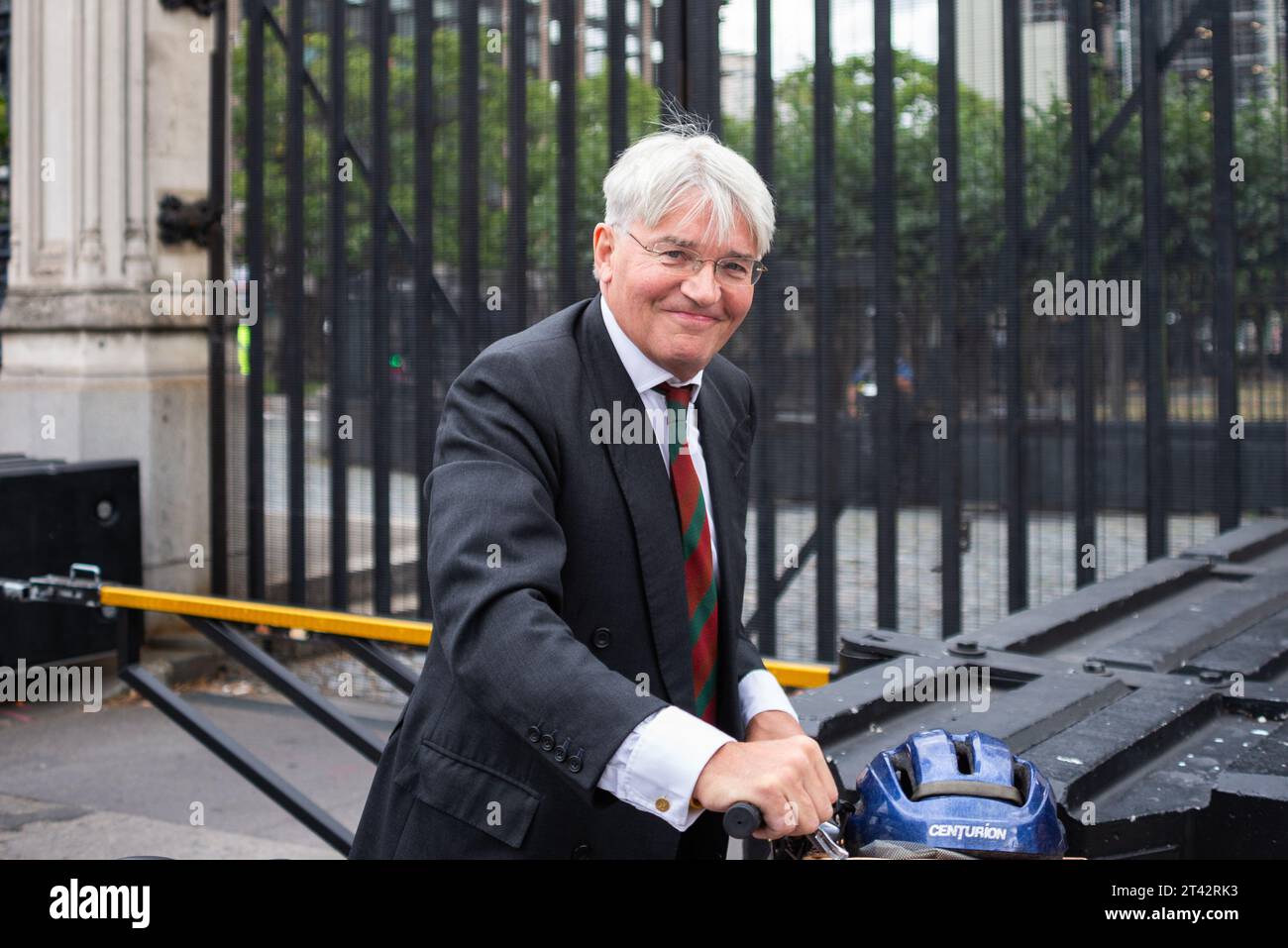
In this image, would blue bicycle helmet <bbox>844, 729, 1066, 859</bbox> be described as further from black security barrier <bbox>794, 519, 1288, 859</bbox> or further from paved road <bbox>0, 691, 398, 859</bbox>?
paved road <bbox>0, 691, 398, 859</bbox>

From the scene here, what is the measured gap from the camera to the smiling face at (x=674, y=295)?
87.3 inches

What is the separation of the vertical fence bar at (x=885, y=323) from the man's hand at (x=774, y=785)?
5191mm

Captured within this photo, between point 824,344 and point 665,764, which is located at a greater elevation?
point 824,344

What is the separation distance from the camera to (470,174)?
8281 mm

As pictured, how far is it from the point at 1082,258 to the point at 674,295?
4.98 meters

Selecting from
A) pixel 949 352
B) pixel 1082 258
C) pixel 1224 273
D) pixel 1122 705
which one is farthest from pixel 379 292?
pixel 1122 705

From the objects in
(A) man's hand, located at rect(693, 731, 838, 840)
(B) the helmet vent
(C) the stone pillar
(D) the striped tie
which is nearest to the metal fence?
(C) the stone pillar

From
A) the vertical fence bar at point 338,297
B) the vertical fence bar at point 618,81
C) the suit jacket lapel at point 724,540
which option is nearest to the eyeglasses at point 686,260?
the suit jacket lapel at point 724,540

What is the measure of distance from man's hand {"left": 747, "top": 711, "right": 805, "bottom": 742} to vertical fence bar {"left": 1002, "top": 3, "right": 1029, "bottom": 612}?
184 inches

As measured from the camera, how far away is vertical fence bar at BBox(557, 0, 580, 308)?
785cm

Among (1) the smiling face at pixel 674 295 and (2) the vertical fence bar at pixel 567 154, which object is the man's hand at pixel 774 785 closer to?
(1) the smiling face at pixel 674 295

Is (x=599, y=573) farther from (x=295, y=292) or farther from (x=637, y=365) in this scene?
(x=295, y=292)

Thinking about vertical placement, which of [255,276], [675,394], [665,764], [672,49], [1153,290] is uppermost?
[672,49]
